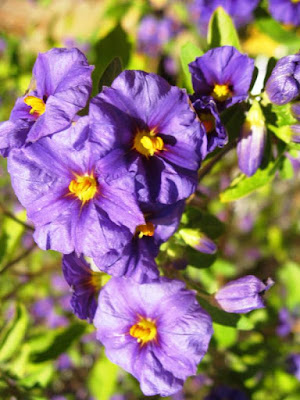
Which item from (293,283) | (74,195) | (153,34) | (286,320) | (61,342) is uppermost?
(74,195)

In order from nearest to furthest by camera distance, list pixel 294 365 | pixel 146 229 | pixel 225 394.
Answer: pixel 146 229 < pixel 225 394 < pixel 294 365

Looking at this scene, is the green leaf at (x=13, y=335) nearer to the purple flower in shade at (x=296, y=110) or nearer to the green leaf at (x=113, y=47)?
the green leaf at (x=113, y=47)

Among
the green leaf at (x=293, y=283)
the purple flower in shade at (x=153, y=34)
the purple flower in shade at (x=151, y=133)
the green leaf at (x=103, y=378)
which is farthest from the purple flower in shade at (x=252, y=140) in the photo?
the purple flower in shade at (x=153, y=34)

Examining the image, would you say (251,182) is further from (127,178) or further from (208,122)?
(127,178)

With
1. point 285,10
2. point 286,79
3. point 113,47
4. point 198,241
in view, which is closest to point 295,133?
point 286,79

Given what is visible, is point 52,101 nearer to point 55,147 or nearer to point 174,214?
point 55,147

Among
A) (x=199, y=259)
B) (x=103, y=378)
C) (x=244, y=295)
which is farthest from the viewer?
(x=103, y=378)

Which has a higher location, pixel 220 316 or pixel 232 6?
pixel 232 6

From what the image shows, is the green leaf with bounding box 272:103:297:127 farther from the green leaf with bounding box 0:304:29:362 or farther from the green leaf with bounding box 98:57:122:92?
the green leaf with bounding box 0:304:29:362
